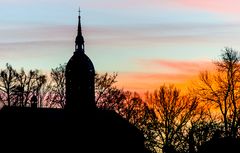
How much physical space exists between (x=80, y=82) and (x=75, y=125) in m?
5.68

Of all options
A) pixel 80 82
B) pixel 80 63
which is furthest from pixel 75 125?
pixel 80 63

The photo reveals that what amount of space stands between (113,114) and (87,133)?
389 centimetres

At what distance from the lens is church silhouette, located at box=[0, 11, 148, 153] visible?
6981 centimetres

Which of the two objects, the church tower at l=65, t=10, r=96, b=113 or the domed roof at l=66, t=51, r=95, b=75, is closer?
the church tower at l=65, t=10, r=96, b=113

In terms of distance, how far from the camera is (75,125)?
7406cm

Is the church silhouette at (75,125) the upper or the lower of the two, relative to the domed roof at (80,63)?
lower

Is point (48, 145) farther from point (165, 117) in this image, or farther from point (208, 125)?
point (208, 125)

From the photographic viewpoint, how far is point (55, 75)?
268 feet

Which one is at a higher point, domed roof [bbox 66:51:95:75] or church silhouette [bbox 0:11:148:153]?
domed roof [bbox 66:51:95:75]

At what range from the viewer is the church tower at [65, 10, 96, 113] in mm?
74750

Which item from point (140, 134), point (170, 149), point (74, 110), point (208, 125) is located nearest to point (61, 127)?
point (74, 110)

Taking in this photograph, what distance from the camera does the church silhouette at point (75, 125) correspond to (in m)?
69.8

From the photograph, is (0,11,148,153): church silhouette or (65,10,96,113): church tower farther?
(65,10,96,113): church tower

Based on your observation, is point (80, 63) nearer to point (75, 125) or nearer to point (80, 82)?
point (80, 82)
